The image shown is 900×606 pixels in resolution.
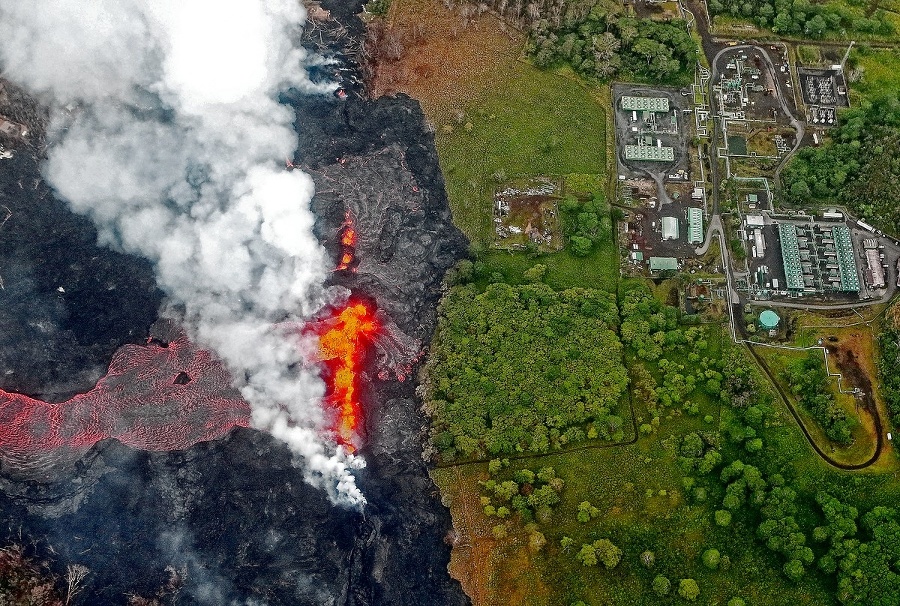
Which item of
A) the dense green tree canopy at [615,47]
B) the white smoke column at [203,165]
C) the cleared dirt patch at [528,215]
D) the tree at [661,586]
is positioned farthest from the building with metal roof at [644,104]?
the tree at [661,586]

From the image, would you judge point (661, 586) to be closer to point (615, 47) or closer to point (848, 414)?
point (848, 414)

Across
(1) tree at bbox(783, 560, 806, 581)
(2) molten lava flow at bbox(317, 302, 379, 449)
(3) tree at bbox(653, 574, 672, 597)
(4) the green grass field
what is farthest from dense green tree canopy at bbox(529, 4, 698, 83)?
(3) tree at bbox(653, 574, 672, 597)

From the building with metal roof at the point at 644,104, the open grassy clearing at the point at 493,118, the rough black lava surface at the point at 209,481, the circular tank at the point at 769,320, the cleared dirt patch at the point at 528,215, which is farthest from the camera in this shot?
the building with metal roof at the point at 644,104

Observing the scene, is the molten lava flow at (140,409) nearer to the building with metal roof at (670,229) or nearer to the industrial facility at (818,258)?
the building with metal roof at (670,229)

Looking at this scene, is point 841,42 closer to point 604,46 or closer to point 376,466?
point 604,46

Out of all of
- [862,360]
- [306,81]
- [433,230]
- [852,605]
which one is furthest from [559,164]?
[852,605]

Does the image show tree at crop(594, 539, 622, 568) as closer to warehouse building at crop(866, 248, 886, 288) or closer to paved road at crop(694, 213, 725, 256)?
paved road at crop(694, 213, 725, 256)
